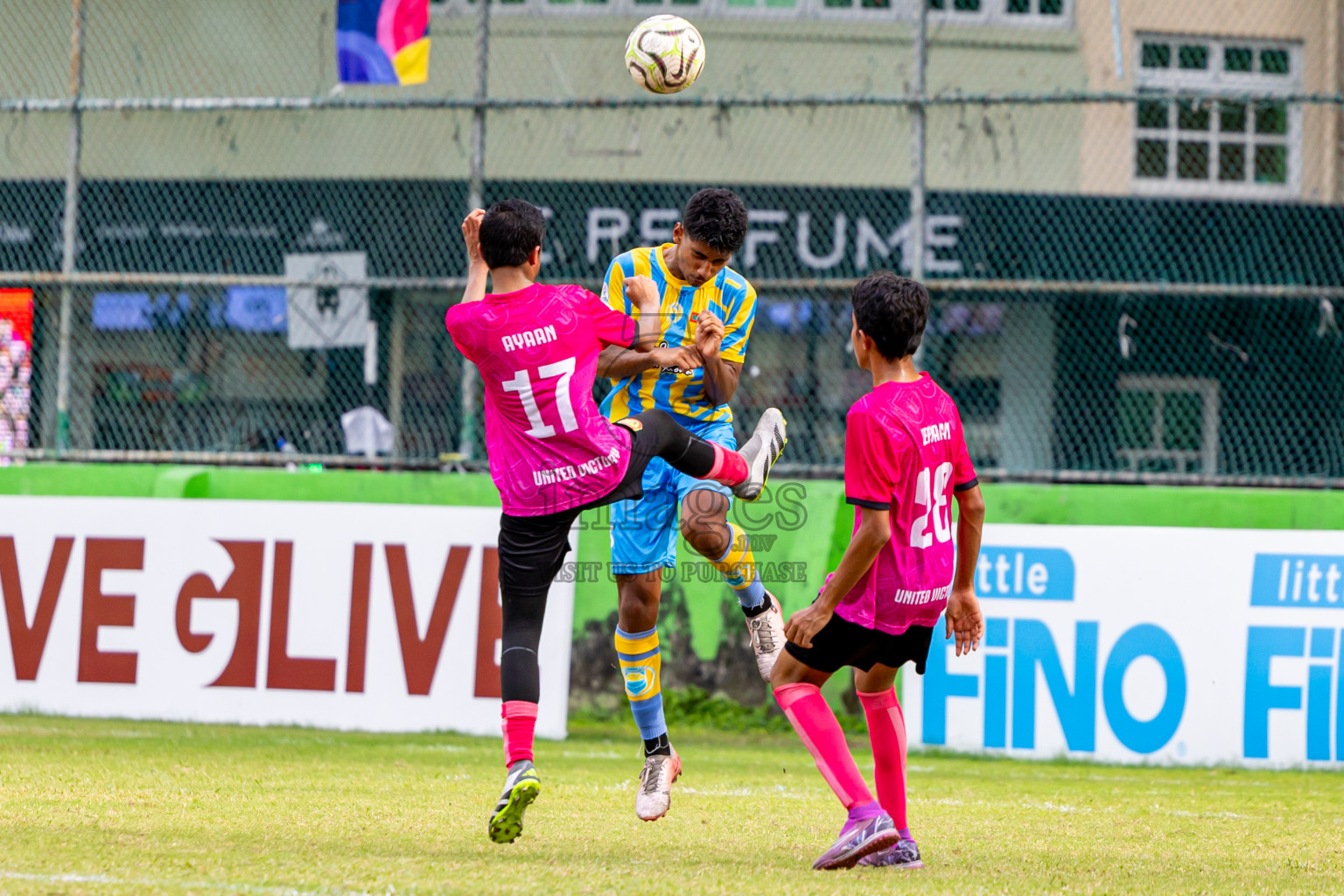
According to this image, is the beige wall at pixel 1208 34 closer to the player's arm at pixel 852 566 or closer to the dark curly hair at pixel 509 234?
the dark curly hair at pixel 509 234

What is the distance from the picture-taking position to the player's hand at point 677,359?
5117mm

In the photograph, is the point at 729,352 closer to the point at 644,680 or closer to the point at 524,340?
the point at 524,340

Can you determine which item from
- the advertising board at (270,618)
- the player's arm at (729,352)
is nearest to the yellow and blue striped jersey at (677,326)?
the player's arm at (729,352)

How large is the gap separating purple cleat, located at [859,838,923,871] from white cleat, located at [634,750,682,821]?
0.97 m

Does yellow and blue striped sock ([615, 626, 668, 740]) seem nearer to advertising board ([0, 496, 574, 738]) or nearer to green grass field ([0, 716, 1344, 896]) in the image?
green grass field ([0, 716, 1344, 896])

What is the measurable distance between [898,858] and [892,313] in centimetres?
171

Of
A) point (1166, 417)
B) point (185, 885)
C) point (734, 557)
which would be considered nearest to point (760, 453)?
point (734, 557)

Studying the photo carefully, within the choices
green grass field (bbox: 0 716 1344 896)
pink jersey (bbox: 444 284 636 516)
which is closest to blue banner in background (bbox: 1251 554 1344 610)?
green grass field (bbox: 0 716 1344 896)

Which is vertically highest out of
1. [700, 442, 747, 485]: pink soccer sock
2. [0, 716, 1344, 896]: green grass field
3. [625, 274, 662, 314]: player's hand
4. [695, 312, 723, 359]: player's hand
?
[625, 274, 662, 314]: player's hand

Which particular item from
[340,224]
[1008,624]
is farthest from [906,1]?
[1008,624]

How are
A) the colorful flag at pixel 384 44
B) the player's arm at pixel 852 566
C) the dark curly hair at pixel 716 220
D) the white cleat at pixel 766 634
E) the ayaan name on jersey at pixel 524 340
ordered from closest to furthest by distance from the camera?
the player's arm at pixel 852 566 → the ayaan name on jersey at pixel 524 340 → the dark curly hair at pixel 716 220 → the white cleat at pixel 766 634 → the colorful flag at pixel 384 44

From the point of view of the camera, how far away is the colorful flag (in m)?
9.66

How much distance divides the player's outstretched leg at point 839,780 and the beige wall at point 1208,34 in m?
11.9

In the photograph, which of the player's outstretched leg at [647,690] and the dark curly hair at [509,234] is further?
the player's outstretched leg at [647,690]
